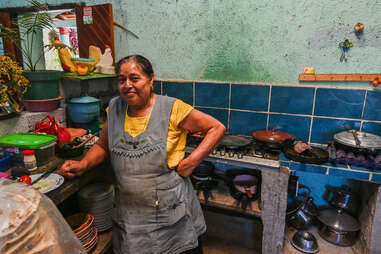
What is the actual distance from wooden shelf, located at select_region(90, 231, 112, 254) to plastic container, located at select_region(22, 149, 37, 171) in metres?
0.69

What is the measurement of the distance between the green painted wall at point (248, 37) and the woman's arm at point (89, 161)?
4.07 feet

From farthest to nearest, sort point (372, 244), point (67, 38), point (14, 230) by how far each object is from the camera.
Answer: point (67, 38), point (372, 244), point (14, 230)

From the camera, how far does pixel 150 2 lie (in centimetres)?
263

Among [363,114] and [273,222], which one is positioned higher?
[363,114]

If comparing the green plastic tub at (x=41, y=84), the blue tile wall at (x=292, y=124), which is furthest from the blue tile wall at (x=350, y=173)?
the green plastic tub at (x=41, y=84)

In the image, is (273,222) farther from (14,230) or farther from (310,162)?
(14,230)

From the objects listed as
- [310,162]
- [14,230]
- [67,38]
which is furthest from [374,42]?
[67,38]

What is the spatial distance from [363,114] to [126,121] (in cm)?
188

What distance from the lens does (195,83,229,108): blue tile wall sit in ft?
8.24

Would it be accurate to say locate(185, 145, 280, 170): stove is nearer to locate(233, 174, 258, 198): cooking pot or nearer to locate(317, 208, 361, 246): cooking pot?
locate(233, 174, 258, 198): cooking pot

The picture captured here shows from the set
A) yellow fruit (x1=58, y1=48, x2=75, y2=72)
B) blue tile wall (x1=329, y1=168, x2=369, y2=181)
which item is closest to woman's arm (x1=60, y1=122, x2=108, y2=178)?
yellow fruit (x1=58, y1=48, x2=75, y2=72)

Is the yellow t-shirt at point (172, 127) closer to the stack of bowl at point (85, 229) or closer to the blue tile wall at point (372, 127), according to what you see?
the stack of bowl at point (85, 229)

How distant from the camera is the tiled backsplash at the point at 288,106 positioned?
2111 millimetres

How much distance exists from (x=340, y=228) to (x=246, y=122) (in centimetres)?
118
